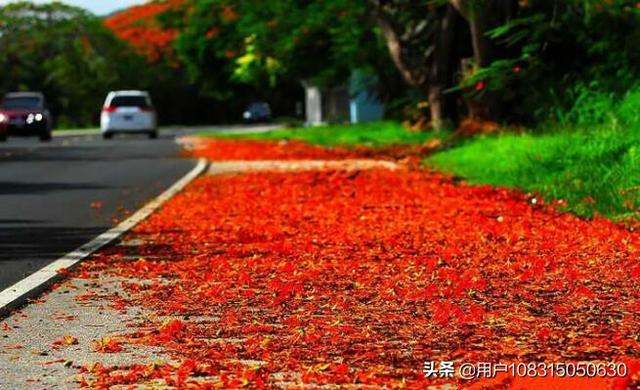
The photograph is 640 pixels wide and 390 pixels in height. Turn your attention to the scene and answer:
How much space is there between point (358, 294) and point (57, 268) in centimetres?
288

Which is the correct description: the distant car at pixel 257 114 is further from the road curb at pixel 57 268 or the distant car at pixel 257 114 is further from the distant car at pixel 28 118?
the road curb at pixel 57 268

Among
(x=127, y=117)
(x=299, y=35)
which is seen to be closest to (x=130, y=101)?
(x=127, y=117)

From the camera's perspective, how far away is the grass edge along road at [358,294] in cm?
796

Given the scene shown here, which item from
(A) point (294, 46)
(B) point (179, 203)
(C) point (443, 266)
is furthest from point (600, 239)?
(A) point (294, 46)

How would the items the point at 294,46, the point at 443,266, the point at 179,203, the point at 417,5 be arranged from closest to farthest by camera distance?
1. the point at 443,266
2. the point at 179,203
3. the point at 417,5
4. the point at 294,46

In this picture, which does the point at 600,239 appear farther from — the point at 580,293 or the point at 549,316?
the point at 549,316

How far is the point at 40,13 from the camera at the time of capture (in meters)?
90.7

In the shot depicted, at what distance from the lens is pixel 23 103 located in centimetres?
5438

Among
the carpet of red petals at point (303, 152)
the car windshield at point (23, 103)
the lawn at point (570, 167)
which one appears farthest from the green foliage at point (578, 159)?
the car windshield at point (23, 103)

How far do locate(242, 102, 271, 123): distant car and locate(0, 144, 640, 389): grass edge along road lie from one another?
2867 inches

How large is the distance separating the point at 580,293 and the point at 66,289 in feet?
12.3

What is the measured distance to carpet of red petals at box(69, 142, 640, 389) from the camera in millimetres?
7945

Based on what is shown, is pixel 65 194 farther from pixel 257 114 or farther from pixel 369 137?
pixel 257 114

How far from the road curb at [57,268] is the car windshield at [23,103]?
34.8m
